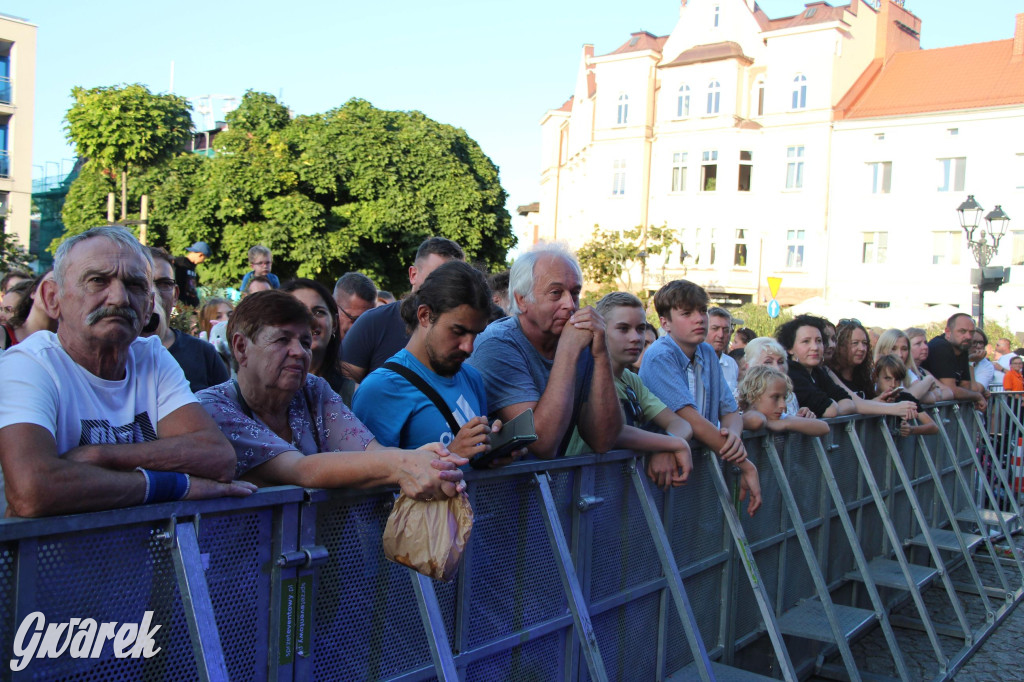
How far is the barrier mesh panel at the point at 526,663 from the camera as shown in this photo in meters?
3.22

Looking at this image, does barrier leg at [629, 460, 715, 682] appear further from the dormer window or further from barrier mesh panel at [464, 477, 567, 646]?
the dormer window

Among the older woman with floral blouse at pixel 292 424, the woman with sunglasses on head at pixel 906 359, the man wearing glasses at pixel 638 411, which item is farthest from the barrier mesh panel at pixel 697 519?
the woman with sunglasses on head at pixel 906 359

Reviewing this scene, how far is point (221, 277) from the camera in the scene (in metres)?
34.2

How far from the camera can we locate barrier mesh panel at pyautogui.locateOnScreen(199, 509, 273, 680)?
2.37 metres

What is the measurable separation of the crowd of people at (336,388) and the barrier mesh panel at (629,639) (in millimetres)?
595

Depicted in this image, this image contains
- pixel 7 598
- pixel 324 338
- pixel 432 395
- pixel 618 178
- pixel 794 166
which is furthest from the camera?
pixel 618 178

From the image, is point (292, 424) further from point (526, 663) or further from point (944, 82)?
point (944, 82)

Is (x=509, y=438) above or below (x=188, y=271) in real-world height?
below

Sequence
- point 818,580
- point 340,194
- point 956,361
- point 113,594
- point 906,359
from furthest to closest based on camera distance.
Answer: point 340,194 → point 956,361 → point 906,359 → point 818,580 → point 113,594

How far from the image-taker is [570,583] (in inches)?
133

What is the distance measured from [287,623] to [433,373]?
1121 millimetres

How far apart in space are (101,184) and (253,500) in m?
39.6

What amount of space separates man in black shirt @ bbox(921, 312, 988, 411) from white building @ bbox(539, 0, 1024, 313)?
2929 cm

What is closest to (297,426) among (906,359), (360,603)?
(360,603)
